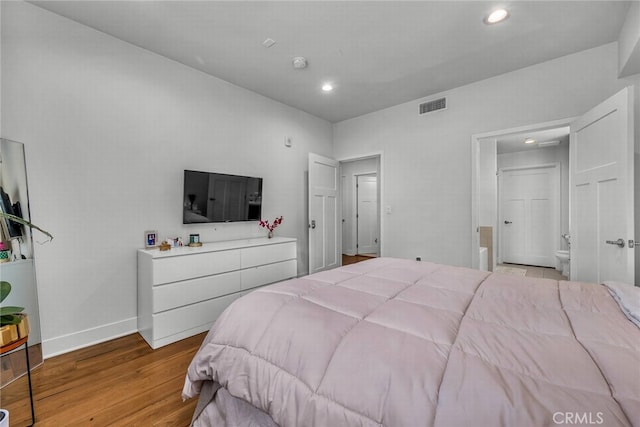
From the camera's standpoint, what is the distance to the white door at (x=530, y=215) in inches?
203

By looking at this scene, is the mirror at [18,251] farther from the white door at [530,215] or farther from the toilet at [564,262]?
the white door at [530,215]

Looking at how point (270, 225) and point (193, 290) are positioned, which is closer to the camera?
point (193, 290)

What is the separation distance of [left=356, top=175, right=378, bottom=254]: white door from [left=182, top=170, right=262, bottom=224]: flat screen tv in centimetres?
371

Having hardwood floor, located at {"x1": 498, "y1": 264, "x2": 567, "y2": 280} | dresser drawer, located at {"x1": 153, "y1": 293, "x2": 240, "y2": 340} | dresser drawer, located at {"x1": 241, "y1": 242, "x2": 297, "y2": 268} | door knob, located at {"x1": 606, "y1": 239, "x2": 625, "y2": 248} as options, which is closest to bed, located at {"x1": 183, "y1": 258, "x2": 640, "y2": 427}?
door knob, located at {"x1": 606, "y1": 239, "x2": 625, "y2": 248}

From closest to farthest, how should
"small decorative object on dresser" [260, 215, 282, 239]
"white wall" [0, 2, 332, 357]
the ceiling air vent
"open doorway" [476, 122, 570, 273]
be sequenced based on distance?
"white wall" [0, 2, 332, 357] → the ceiling air vent → "small decorative object on dresser" [260, 215, 282, 239] → "open doorway" [476, 122, 570, 273]

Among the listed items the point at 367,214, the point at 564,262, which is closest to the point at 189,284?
the point at 367,214

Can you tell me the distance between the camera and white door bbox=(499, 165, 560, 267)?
16.9 ft

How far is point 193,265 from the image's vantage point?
97.1 inches

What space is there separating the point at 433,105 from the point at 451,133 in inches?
18.3

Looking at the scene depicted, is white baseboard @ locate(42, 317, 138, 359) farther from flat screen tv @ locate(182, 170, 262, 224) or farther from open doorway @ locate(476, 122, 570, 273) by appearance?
open doorway @ locate(476, 122, 570, 273)

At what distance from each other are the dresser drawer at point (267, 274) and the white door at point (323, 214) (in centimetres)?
69

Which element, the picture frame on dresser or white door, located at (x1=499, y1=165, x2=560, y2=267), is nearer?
the picture frame on dresser

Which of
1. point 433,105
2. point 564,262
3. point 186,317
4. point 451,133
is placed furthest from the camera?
point 564,262

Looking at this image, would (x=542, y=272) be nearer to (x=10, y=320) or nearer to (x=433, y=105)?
(x=433, y=105)
